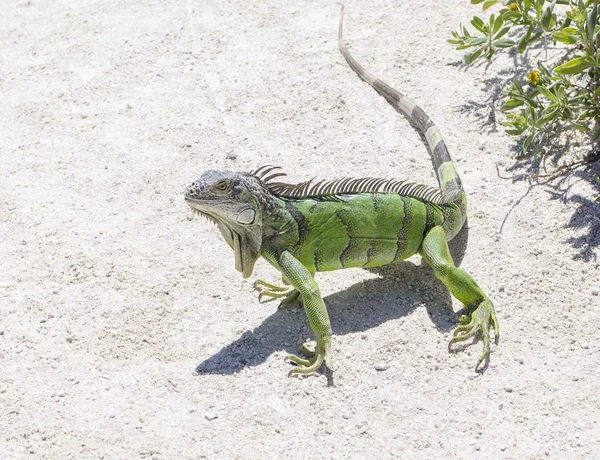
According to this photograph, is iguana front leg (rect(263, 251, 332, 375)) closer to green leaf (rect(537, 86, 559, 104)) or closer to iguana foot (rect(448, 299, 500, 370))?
iguana foot (rect(448, 299, 500, 370))

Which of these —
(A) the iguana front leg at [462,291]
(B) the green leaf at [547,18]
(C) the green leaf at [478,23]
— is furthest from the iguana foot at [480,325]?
(C) the green leaf at [478,23]

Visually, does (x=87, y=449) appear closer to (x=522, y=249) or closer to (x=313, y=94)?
(x=522, y=249)

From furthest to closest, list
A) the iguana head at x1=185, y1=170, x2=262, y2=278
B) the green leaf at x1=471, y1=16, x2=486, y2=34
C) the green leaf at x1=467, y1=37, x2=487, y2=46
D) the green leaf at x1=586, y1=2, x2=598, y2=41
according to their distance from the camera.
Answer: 1. the green leaf at x1=467, y1=37, x2=487, y2=46
2. the green leaf at x1=471, y1=16, x2=486, y2=34
3. the green leaf at x1=586, y1=2, x2=598, y2=41
4. the iguana head at x1=185, y1=170, x2=262, y2=278

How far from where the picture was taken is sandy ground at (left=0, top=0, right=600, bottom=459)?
14.5ft

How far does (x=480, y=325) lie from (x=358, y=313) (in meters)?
0.84

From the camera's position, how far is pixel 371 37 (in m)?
8.17

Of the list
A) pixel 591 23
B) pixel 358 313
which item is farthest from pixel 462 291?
pixel 591 23

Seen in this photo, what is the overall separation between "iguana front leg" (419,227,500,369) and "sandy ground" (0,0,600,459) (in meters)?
0.12

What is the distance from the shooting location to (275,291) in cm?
553

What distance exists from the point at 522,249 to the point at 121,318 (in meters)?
2.94

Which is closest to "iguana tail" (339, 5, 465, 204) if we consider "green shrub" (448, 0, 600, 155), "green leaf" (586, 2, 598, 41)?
"green shrub" (448, 0, 600, 155)

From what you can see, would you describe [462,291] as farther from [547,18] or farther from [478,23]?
[478,23]

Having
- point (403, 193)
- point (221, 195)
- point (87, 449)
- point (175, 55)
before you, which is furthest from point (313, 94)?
point (87, 449)

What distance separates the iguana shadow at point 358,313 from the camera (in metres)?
4.96
